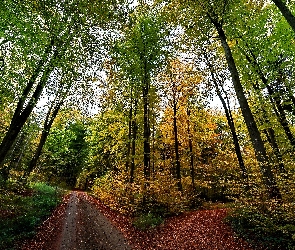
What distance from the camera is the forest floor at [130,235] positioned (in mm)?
8852

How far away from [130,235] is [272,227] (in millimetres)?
5701

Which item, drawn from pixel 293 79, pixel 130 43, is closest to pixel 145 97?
pixel 130 43

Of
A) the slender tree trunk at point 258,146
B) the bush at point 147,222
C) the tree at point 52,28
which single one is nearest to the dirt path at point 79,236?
the bush at point 147,222

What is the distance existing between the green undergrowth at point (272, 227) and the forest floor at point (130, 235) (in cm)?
53

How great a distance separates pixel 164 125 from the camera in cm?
2508

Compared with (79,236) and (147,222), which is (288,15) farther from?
(79,236)

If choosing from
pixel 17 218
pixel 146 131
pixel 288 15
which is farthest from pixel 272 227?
pixel 17 218

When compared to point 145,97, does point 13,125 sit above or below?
below

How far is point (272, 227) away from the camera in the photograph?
320 inches

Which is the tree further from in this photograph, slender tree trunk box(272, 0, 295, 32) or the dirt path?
slender tree trunk box(272, 0, 295, 32)

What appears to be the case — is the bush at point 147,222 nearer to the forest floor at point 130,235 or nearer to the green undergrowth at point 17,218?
the forest floor at point 130,235

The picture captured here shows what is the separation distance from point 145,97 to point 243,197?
9567mm

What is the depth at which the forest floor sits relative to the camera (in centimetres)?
885

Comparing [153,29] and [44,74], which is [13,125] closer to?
[44,74]
